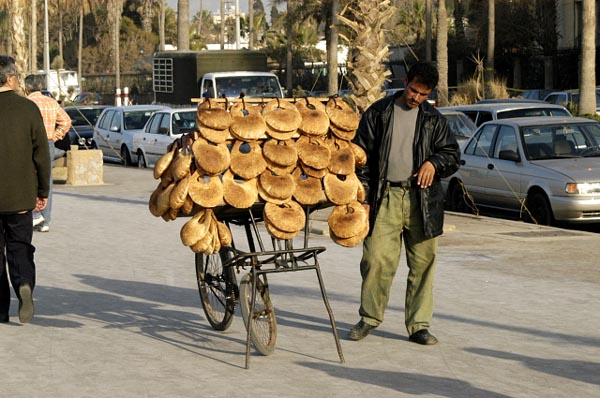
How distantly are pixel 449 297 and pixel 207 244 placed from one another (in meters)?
3.45

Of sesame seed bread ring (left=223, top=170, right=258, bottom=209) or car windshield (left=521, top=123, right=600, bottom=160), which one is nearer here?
sesame seed bread ring (left=223, top=170, right=258, bottom=209)

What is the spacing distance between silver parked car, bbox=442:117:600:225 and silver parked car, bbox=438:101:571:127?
3.50m

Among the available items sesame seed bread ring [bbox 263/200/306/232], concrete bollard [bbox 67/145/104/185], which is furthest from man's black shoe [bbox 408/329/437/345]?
concrete bollard [bbox 67/145/104/185]

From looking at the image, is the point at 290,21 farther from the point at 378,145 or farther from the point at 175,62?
the point at 378,145

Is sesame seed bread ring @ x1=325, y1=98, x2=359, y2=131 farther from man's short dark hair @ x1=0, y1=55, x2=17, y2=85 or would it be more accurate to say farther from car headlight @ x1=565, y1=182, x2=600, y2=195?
car headlight @ x1=565, y1=182, x2=600, y2=195

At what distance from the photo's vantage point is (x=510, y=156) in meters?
17.8

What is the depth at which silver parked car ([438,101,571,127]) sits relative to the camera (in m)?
22.5

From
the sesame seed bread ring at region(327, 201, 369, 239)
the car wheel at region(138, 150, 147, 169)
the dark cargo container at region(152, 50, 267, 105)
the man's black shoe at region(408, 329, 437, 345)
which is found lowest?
the man's black shoe at region(408, 329, 437, 345)

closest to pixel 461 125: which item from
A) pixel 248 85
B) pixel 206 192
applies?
pixel 248 85

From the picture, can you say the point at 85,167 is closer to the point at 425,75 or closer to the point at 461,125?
the point at 461,125

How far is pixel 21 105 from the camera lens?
9.69m

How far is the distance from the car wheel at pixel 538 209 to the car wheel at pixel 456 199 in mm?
1789

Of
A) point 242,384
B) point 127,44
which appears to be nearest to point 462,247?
point 242,384

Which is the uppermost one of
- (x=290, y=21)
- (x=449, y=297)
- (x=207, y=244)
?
(x=290, y=21)
